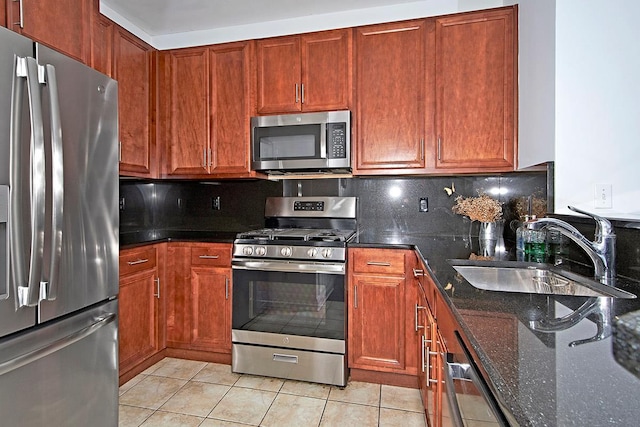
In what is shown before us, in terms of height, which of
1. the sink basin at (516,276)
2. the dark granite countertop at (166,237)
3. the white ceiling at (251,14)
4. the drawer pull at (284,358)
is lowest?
the drawer pull at (284,358)

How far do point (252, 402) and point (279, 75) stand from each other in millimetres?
2091

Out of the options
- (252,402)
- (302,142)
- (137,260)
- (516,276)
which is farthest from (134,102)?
(516,276)

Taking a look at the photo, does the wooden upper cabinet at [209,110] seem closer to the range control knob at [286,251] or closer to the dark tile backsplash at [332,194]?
the dark tile backsplash at [332,194]

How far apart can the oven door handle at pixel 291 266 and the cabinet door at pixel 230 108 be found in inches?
26.1

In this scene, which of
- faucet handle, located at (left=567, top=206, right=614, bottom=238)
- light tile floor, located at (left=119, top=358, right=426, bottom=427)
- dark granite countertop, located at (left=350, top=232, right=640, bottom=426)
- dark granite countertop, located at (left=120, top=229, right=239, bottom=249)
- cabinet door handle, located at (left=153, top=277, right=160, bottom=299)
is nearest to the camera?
dark granite countertop, located at (left=350, top=232, right=640, bottom=426)

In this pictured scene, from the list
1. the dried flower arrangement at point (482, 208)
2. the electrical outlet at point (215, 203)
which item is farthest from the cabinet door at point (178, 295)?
the dried flower arrangement at point (482, 208)

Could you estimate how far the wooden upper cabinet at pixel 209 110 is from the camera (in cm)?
258

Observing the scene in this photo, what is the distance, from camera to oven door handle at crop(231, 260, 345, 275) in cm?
224

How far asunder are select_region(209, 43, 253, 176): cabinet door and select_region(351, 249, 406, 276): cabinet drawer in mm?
1003

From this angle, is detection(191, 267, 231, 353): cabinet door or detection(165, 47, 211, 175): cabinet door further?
detection(165, 47, 211, 175): cabinet door

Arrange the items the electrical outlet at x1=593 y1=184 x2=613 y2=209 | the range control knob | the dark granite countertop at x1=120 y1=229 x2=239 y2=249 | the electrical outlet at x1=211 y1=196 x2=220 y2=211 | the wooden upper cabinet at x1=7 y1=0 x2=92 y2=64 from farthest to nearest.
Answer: the electrical outlet at x1=211 y1=196 x2=220 y2=211
the dark granite countertop at x1=120 y1=229 x2=239 y2=249
the range control knob
the electrical outlet at x1=593 y1=184 x2=613 y2=209
the wooden upper cabinet at x1=7 y1=0 x2=92 y2=64

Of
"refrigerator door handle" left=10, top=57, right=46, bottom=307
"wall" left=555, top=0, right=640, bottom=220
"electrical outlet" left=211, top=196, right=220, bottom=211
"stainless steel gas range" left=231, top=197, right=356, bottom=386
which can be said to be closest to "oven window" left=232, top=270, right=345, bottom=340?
"stainless steel gas range" left=231, top=197, right=356, bottom=386

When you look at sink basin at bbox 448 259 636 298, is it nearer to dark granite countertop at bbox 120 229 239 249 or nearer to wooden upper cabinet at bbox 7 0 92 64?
dark granite countertop at bbox 120 229 239 249

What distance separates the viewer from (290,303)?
2.32 meters
